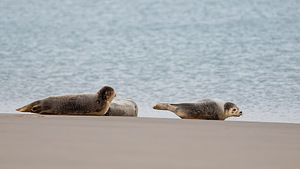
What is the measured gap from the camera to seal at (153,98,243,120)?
4629 millimetres

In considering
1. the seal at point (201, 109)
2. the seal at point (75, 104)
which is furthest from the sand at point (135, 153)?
the seal at point (201, 109)

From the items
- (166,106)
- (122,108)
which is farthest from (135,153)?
(122,108)

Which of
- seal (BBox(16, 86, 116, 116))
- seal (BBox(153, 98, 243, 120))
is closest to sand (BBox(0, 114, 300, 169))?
seal (BBox(16, 86, 116, 116))

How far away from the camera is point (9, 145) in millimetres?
1421

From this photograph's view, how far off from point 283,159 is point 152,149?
17.2 inches

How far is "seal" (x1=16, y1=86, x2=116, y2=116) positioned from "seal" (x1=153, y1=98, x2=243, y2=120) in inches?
25.2

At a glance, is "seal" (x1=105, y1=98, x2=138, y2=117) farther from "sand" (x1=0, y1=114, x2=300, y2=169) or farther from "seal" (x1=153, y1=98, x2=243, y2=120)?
"sand" (x1=0, y1=114, x2=300, y2=169)

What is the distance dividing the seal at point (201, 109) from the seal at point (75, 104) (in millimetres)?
639

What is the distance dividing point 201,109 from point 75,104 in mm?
1412

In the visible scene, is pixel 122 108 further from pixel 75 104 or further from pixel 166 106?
pixel 75 104

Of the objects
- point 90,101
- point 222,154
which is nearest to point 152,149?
point 222,154

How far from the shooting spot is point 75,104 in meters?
4.43

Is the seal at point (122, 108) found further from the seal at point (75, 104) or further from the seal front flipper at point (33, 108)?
the seal front flipper at point (33, 108)

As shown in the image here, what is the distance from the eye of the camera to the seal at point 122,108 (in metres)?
4.75
